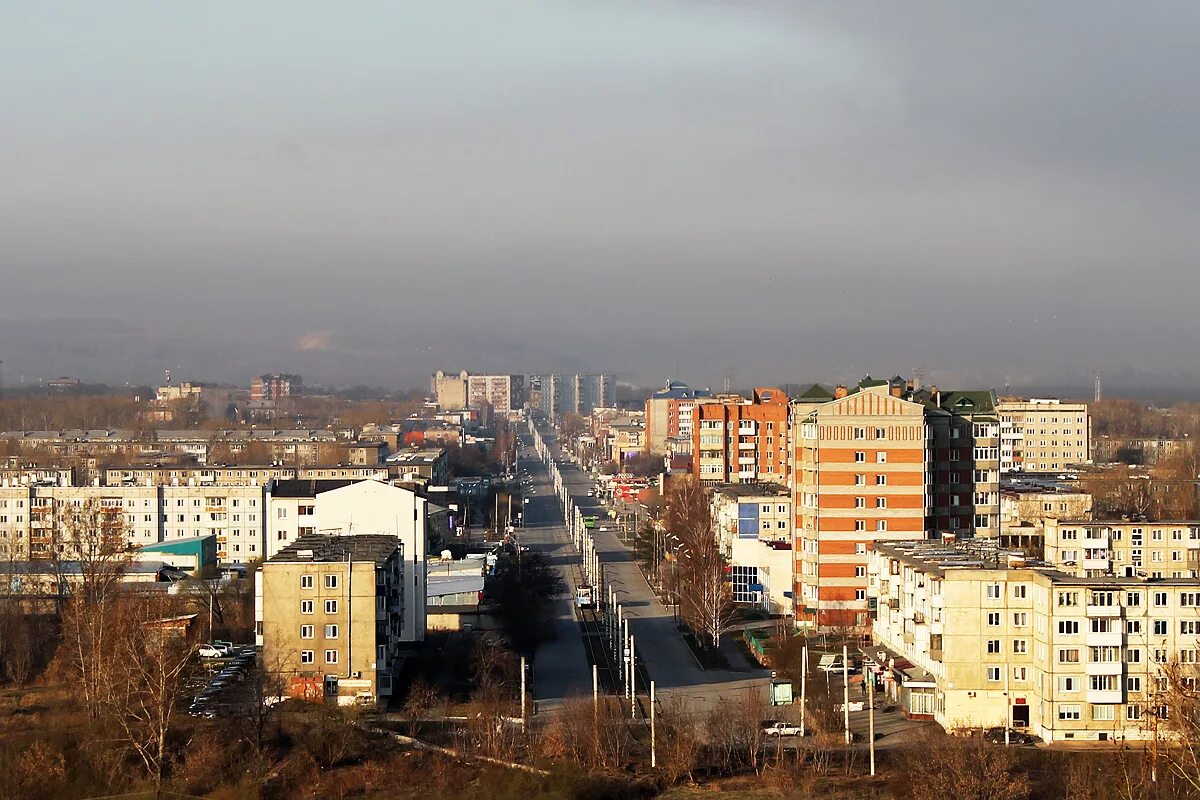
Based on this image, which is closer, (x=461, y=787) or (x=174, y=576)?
(x=461, y=787)

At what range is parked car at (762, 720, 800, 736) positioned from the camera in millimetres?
18875

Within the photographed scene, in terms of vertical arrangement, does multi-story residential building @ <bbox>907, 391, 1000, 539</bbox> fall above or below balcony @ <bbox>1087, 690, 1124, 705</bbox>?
above

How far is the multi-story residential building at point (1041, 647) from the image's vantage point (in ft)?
59.2

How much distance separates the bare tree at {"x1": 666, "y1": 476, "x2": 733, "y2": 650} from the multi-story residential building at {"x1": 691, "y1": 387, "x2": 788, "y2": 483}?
1.17 m

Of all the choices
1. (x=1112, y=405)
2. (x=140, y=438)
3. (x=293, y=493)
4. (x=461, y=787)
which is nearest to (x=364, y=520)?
(x=293, y=493)

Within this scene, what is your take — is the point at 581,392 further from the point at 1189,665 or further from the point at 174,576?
the point at 1189,665

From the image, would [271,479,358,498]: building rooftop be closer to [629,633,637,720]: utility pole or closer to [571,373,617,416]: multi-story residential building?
[629,633,637,720]: utility pole

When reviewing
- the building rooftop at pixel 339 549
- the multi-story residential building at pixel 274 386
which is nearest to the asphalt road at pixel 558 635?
the building rooftop at pixel 339 549

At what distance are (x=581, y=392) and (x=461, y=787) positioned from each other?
144322mm

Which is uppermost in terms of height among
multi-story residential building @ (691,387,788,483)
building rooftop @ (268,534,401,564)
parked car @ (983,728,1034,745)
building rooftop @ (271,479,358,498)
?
multi-story residential building @ (691,387,788,483)

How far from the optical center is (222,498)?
3947cm

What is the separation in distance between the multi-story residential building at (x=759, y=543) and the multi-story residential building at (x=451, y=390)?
115 meters

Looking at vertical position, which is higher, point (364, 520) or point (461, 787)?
point (364, 520)

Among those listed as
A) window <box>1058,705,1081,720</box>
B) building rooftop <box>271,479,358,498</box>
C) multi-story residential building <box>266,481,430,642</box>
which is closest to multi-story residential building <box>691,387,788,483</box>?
building rooftop <box>271,479,358,498</box>
